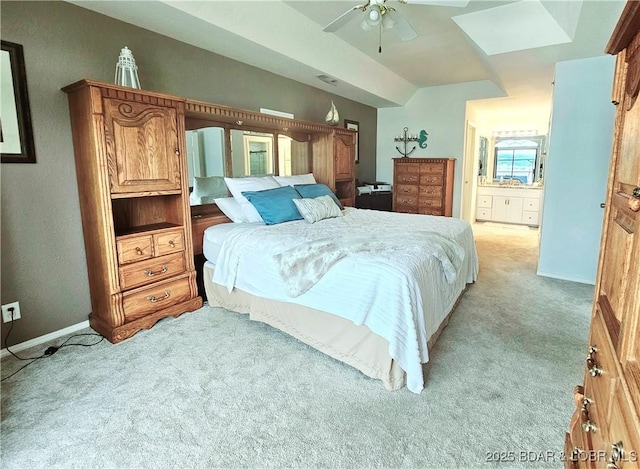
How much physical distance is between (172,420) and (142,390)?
356mm

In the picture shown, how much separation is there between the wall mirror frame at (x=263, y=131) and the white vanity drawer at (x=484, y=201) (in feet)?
15.1

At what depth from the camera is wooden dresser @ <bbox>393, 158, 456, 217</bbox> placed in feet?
18.8

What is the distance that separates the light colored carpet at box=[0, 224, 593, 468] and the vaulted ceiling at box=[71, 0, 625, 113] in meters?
2.37

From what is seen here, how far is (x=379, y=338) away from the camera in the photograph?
6.33 ft

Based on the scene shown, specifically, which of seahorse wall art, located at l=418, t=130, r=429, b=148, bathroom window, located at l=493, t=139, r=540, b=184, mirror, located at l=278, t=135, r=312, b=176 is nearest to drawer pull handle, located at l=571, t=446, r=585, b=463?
mirror, located at l=278, t=135, r=312, b=176

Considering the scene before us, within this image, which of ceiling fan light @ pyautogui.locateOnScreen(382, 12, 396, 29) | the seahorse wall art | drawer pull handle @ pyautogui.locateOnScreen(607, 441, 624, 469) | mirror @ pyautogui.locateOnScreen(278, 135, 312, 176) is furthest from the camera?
the seahorse wall art

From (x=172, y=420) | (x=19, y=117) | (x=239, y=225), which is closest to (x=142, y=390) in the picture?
(x=172, y=420)

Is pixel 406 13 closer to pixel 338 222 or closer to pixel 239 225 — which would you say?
pixel 338 222

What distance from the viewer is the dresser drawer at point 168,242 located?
2.72 metres

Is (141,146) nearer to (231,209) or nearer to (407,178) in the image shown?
(231,209)

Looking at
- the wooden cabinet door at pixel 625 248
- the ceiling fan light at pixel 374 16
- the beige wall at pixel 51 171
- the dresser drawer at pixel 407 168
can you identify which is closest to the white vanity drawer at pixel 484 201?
the dresser drawer at pixel 407 168

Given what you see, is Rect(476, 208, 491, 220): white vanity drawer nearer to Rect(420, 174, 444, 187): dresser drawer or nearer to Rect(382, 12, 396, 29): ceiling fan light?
Rect(420, 174, 444, 187): dresser drawer

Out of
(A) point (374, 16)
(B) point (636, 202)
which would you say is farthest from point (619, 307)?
(A) point (374, 16)

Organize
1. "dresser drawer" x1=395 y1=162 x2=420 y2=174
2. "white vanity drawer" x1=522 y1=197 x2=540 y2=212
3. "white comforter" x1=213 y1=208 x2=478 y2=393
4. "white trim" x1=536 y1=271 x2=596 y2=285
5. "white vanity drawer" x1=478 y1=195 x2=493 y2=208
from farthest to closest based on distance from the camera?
"white vanity drawer" x1=478 y1=195 x2=493 y2=208
"white vanity drawer" x1=522 y1=197 x2=540 y2=212
"dresser drawer" x1=395 y1=162 x2=420 y2=174
"white trim" x1=536 y1=271 x2=596 y2=285
"white comforter" x1=213 y1=208 x2=478 y2=393
